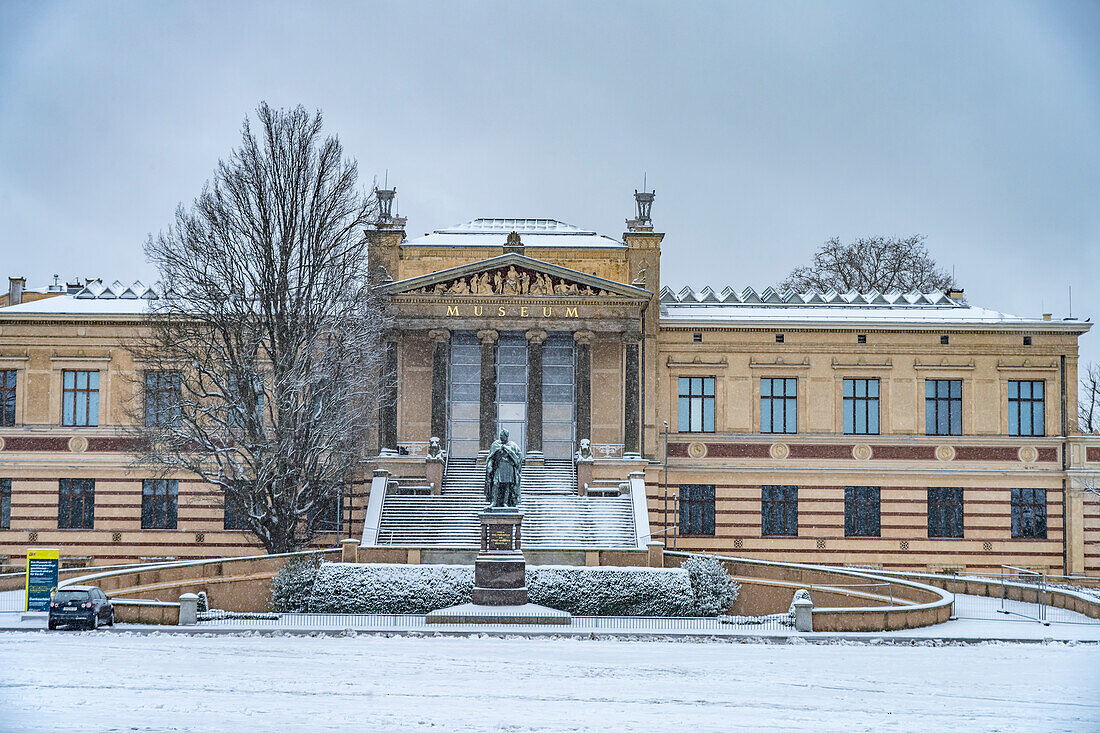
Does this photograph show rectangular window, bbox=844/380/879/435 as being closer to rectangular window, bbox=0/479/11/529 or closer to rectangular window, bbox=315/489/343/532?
rectangular window, bbox=315/489/343/532

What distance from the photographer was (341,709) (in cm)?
1933

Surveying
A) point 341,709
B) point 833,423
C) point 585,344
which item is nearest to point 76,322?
point 585,344

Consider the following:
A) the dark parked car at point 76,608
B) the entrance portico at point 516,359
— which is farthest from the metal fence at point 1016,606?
the dark parked car at point 76,608

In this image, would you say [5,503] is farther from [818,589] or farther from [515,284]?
[818,589]

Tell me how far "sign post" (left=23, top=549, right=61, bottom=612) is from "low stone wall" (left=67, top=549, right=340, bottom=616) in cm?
276

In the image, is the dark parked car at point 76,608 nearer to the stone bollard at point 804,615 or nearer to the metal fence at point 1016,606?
the stone bollard at point 804,615

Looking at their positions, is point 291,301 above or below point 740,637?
above

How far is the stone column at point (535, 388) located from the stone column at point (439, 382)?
129 inches

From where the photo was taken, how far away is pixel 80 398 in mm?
48656

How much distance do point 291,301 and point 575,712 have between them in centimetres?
2543

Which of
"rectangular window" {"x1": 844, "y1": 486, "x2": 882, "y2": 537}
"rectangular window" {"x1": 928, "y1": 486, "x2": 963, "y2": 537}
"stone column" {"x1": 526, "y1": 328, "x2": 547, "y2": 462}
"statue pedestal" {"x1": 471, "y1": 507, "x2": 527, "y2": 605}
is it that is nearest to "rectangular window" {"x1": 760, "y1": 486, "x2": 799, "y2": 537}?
"rectangular window" {"x1": 844, "y1": 486, "x2": 882, "y2": 537}

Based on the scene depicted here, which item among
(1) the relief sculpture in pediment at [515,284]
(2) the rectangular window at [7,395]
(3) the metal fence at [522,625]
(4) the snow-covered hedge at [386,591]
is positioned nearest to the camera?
(3) the metal fence at [522,625]

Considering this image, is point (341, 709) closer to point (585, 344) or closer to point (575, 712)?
point (575, 712)

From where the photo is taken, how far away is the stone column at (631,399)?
47094mm
